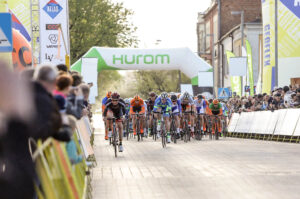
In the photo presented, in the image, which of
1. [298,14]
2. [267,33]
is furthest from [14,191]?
[267,33]

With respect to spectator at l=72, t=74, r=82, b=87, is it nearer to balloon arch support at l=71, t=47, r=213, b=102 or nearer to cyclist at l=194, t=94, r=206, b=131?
cyclist at l=194, t=94, r=206, b=131

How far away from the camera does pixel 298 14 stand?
30.4 metres

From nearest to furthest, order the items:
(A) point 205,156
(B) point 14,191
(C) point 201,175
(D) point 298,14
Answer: (B) point 14,191
(C) point 201,175
(A) point 205,156
(D) point 298,14

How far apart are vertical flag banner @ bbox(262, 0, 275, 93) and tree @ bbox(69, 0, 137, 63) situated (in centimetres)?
2290

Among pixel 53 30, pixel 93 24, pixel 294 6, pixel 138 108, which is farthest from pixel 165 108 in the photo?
pixel 93 24

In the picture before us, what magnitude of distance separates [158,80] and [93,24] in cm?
3117

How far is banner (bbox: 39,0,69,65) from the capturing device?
21.2 metres

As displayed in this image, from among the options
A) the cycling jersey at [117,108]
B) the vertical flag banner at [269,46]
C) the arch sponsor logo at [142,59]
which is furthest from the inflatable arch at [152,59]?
the cycling jersey at [117,108]

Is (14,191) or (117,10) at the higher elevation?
(117,10)

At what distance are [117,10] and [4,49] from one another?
1801 inches

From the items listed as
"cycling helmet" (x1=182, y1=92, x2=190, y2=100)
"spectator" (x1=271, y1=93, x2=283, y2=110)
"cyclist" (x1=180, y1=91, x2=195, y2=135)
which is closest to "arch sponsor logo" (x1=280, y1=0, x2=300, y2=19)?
"spectator" (x1=271, y1=93, x2=283, y2=110)

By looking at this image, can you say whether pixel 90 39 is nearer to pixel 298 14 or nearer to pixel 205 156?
pixel 298 14

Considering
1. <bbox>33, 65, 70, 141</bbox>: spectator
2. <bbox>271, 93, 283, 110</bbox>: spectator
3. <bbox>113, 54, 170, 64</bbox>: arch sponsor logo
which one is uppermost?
<bbox>113, 54, 170, 64</bbox>: arch sponsor logo

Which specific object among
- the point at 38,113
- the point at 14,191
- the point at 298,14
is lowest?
the point at 14,191
